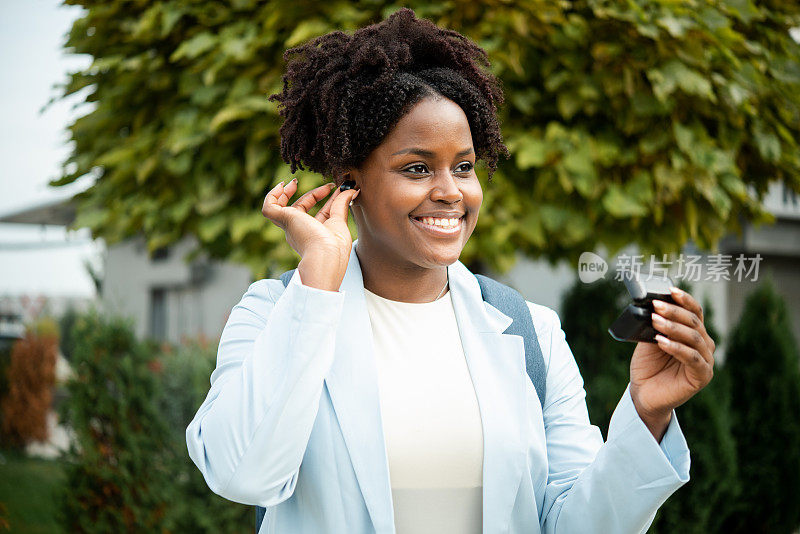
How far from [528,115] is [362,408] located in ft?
7.45

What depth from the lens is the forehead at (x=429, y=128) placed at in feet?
5.57

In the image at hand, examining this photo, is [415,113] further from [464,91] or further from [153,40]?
[153,40]

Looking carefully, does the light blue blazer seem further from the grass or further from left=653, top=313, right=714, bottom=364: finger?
the grass

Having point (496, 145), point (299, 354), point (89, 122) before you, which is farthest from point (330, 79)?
point (89, 122)

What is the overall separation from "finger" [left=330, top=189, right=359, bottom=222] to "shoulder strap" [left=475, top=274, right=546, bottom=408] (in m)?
0.42

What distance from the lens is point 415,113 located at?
5.62 feet

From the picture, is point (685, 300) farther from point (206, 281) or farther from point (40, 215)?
point (40, 215)

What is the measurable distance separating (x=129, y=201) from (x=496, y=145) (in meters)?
2.44

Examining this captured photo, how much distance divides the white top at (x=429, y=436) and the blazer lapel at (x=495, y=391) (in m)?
0.04

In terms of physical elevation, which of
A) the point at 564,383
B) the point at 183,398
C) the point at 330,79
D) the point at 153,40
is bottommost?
the point at 183,398

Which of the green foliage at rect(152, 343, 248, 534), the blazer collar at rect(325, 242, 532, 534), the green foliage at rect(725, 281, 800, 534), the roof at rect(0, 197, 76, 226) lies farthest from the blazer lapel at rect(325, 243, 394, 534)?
the roof at rect(0, 197, 76, 226)

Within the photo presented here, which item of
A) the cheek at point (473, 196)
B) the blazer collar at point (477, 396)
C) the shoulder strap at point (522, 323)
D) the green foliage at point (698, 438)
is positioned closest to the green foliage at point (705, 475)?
the green foliage at point (698, 438)

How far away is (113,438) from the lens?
4738 millimetres

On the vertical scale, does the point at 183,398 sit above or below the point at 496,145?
below
